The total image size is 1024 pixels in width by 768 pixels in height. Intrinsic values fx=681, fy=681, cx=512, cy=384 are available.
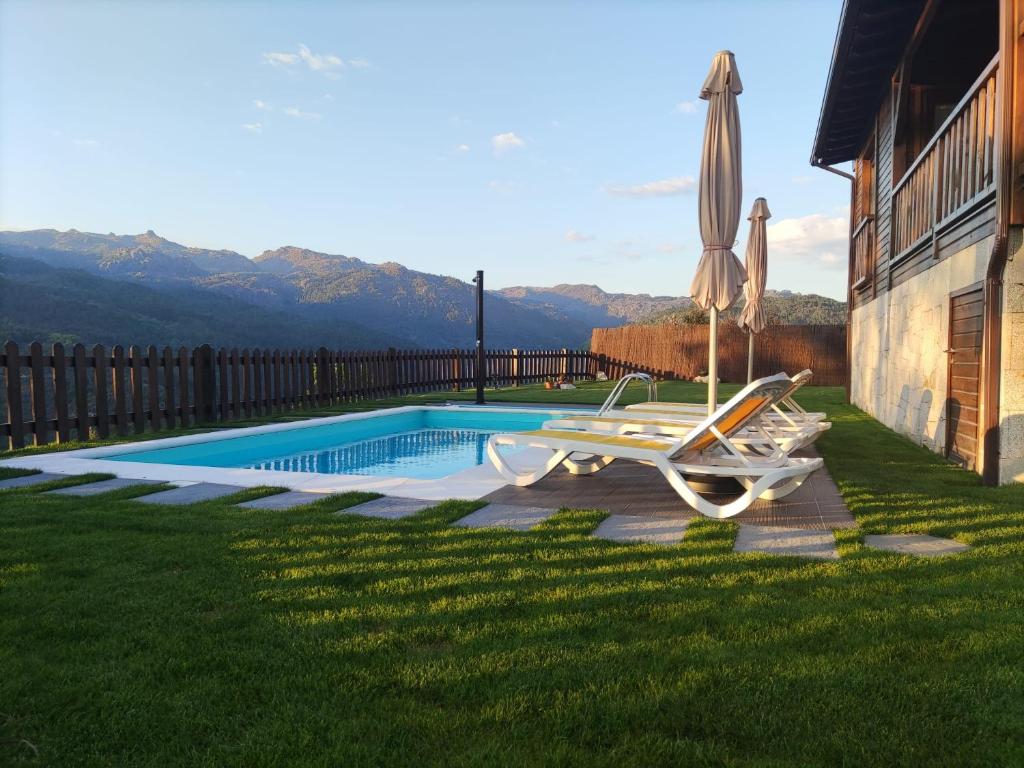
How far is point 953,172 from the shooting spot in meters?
7.41

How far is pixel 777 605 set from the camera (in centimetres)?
309

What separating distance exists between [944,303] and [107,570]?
825 cm

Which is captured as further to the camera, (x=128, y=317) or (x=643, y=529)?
(x=128, y=317)

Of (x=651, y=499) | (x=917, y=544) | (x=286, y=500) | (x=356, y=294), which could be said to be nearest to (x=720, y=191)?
(x=651, y=499)

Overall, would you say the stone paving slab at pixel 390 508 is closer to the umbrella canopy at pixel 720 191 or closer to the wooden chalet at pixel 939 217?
the umbrella canopy at pixel 720 191

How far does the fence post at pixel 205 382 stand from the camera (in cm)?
1112

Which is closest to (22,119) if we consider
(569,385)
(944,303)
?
(569,385)

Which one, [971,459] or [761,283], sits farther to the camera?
[761,283]

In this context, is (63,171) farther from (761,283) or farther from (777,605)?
(777,605)

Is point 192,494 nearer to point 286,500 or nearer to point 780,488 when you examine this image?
point 286,500

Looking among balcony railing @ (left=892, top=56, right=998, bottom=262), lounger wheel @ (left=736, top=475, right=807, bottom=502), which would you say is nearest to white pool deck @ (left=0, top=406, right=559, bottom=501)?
lounger wheel @ (left=736, top=475, right=807, bottom=502)

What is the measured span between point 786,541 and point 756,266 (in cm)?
765

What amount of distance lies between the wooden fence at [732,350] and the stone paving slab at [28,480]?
22448 millimetres

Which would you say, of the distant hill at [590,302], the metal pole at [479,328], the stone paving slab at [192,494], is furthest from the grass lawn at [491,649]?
the distant hill at [590,302]
